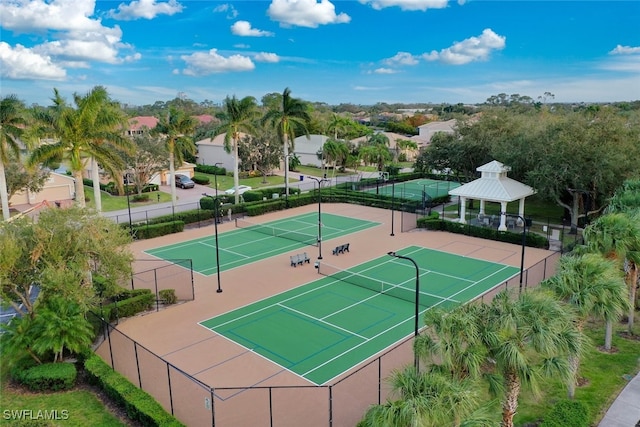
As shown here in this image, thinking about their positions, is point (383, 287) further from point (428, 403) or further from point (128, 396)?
point (428, 403)

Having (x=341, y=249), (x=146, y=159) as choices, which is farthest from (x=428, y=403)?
(x=146, y=159)

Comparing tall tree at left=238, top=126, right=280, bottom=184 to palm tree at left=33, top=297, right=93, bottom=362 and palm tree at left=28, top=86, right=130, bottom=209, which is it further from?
palm tree at left=33, top=297, right=93, bottom=362

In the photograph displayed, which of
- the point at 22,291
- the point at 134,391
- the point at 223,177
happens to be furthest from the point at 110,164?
the point at 223,177

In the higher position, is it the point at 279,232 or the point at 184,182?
→ the point at 184,182

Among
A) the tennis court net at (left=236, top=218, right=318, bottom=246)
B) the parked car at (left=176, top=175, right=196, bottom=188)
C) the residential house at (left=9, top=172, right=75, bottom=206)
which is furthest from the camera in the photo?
the parked car at (left=176, top=175, right=196, bottom=188)

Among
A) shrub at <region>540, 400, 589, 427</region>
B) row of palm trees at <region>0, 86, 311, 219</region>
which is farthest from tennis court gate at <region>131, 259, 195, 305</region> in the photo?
shrub at <region>540, 400, 589, 427</region>

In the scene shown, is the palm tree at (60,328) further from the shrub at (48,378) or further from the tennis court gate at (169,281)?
the tennis court gate at (169,281)
